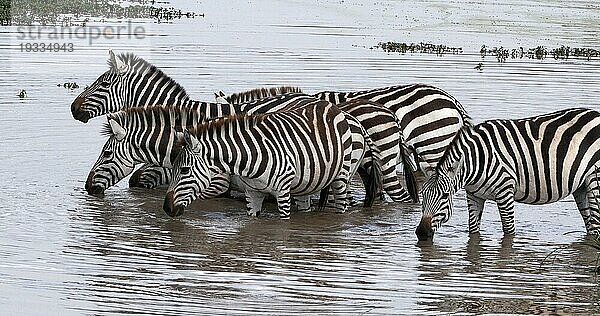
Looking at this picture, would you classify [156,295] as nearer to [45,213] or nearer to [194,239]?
[194,239]

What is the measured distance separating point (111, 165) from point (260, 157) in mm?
2129

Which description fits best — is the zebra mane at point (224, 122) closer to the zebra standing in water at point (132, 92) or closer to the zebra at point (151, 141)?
the zebra at point (151, 141)

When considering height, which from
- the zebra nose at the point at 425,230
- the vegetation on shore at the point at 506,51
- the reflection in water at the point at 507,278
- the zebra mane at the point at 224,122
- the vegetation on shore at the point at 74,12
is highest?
the vegetation on shore at the point at 74,12

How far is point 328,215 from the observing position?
11.7m

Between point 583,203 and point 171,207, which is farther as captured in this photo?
point 171,207

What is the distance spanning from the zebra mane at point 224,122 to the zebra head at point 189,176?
14cm

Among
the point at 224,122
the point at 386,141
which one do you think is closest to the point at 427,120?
the point at 386,141

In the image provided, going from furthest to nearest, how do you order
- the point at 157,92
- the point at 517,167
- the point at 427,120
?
the point at 157,92 → the point at 427,120 → the point at 517,167

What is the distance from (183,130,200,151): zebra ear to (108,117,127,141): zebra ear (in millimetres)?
1277

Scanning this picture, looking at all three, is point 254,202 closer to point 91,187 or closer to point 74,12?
point 91,187

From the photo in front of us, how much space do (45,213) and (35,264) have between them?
7.37 feet

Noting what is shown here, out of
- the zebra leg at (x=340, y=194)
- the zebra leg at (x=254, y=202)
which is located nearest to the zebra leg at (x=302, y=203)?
the zebra leg at (x=340, y=194)

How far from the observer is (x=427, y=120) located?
41.5 feet

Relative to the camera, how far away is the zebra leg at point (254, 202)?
11219 millimetres
